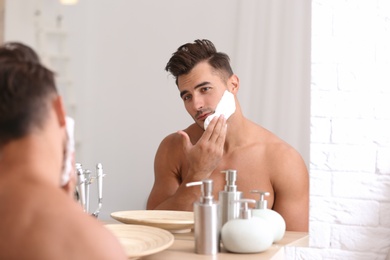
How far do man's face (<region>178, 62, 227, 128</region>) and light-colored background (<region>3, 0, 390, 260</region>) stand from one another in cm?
3

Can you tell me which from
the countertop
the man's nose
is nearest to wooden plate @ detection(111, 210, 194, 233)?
the countertop

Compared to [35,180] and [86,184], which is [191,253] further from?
[35,180]

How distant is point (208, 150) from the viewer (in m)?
1.50

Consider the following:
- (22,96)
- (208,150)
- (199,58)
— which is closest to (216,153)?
(208,150)

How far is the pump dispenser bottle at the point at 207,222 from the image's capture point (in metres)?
1.20

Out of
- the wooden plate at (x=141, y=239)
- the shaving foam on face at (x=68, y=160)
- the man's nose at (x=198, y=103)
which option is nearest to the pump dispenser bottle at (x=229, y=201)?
the wooden plate at (x=141, y=239)

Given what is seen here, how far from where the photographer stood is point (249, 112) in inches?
59.7

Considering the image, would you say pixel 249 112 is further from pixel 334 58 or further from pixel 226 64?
pixel 334 58

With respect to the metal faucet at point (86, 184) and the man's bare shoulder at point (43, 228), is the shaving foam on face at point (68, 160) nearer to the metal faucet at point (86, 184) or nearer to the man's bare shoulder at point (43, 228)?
the man's bare shoulder at point (43, 228)

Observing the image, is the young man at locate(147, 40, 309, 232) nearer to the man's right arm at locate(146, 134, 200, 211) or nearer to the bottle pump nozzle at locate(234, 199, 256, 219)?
the man's right arm at locate(146, 134, 200, 211)

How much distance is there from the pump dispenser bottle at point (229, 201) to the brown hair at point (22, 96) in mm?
587

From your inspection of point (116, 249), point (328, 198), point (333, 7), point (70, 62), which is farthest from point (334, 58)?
point (116, 249)

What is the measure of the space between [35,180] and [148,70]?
2.79 ft

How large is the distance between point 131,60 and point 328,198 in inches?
23.1
